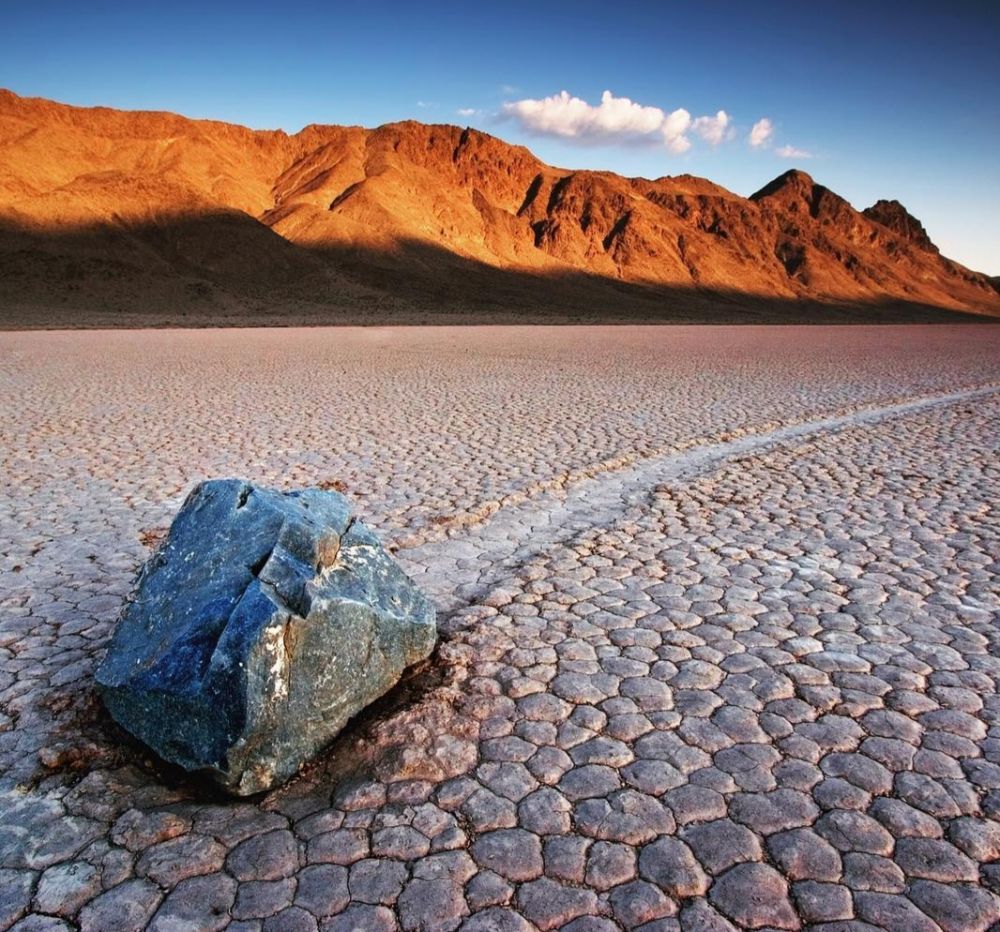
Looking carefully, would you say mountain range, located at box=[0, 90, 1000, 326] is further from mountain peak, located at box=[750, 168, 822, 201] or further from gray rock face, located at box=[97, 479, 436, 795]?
gray rock face, located at box=[97, 479, 436, 795]

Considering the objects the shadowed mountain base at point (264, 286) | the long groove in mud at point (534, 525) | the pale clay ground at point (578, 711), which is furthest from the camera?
the shadowed mountain base at point (264, 286)

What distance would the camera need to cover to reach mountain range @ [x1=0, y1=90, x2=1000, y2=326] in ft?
169

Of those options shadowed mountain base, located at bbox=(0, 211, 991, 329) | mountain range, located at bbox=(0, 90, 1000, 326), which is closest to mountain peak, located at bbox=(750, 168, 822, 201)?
mountain range, located at bbox=(0, 90, 1000, 326)

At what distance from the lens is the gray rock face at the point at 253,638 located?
2904 millimetres

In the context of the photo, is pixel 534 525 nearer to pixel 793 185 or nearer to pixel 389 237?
pixel 389 237

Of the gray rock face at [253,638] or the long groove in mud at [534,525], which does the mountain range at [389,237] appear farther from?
the gray rock face at [253,638]

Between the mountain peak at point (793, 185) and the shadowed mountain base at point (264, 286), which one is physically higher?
the mountain peak at point (793, 185)

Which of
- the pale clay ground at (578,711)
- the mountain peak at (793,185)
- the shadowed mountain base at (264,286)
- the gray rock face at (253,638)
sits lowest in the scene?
the pale clay ground at (578,711)

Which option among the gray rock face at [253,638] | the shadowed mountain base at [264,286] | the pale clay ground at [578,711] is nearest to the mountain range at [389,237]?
the shadowed mountain base at [264,286]

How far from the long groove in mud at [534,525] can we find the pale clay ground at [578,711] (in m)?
0.04

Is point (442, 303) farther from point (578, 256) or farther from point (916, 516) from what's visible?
point (916, 516)

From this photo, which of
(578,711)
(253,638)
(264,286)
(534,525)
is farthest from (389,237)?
(253,638)

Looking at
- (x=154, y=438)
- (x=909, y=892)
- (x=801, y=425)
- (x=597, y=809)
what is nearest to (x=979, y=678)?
(x=909, y=892)

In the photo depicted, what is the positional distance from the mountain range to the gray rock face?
3654 centimetres
